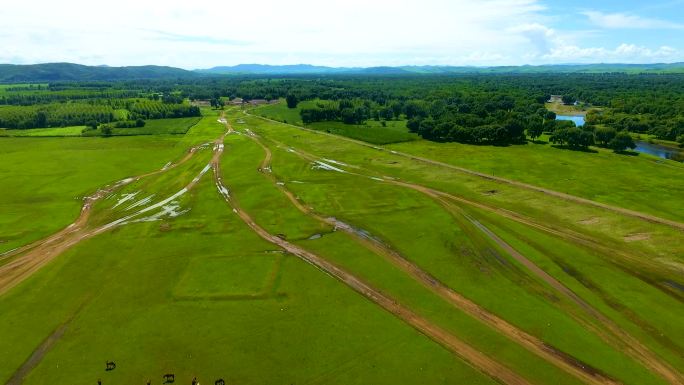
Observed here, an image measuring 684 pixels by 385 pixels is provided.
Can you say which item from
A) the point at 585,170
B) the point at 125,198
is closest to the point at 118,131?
the point at 125,198

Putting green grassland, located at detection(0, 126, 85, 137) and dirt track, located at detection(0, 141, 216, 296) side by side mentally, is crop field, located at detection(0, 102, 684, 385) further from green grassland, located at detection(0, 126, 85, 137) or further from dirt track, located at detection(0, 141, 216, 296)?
green grassland, located at detection(0, 126, 85, 137)

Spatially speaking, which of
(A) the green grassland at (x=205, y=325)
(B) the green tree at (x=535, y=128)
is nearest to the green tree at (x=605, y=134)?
(B) the green tree at (x=535, y=128)

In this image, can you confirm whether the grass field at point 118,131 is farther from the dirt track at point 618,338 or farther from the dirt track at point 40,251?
the dirt track at point 618,338

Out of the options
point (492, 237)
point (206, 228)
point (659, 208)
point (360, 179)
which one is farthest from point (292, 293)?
point (659, 208)

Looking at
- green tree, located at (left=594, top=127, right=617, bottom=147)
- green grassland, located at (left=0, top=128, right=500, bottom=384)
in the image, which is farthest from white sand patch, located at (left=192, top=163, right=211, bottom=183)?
green tree, located at (left=594, top=127, right=617, bottom=147)

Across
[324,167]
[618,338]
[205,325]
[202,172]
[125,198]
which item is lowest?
[205,325]

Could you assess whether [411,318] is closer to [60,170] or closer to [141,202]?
[141,202]
